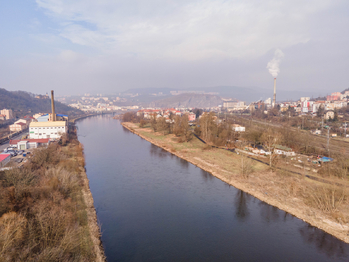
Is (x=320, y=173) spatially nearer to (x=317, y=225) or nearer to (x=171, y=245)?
(x=317, y=225)

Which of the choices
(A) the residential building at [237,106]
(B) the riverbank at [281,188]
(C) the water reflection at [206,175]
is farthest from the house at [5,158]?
(A) the residential building at [237,106]

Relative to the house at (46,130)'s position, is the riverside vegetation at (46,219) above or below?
below

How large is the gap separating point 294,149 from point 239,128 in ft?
14.1

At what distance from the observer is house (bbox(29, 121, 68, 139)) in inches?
504

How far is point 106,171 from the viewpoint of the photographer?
794cm

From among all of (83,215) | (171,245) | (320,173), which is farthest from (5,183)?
(320,173)

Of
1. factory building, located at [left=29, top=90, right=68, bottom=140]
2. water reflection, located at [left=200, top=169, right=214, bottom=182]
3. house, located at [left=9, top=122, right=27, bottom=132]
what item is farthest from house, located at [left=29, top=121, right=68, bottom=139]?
water reflection, located at [left=200, top=169, right=214, bottom=182]

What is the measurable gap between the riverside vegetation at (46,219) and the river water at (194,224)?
36cm

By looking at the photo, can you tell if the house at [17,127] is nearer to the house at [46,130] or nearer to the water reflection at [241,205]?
the house at [46,130]

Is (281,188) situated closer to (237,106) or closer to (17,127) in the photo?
(17,127)

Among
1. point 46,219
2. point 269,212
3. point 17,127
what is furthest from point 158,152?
point 17,127

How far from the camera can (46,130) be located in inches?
515

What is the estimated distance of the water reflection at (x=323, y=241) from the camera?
12.4 feet

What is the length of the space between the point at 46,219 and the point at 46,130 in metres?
11.5
